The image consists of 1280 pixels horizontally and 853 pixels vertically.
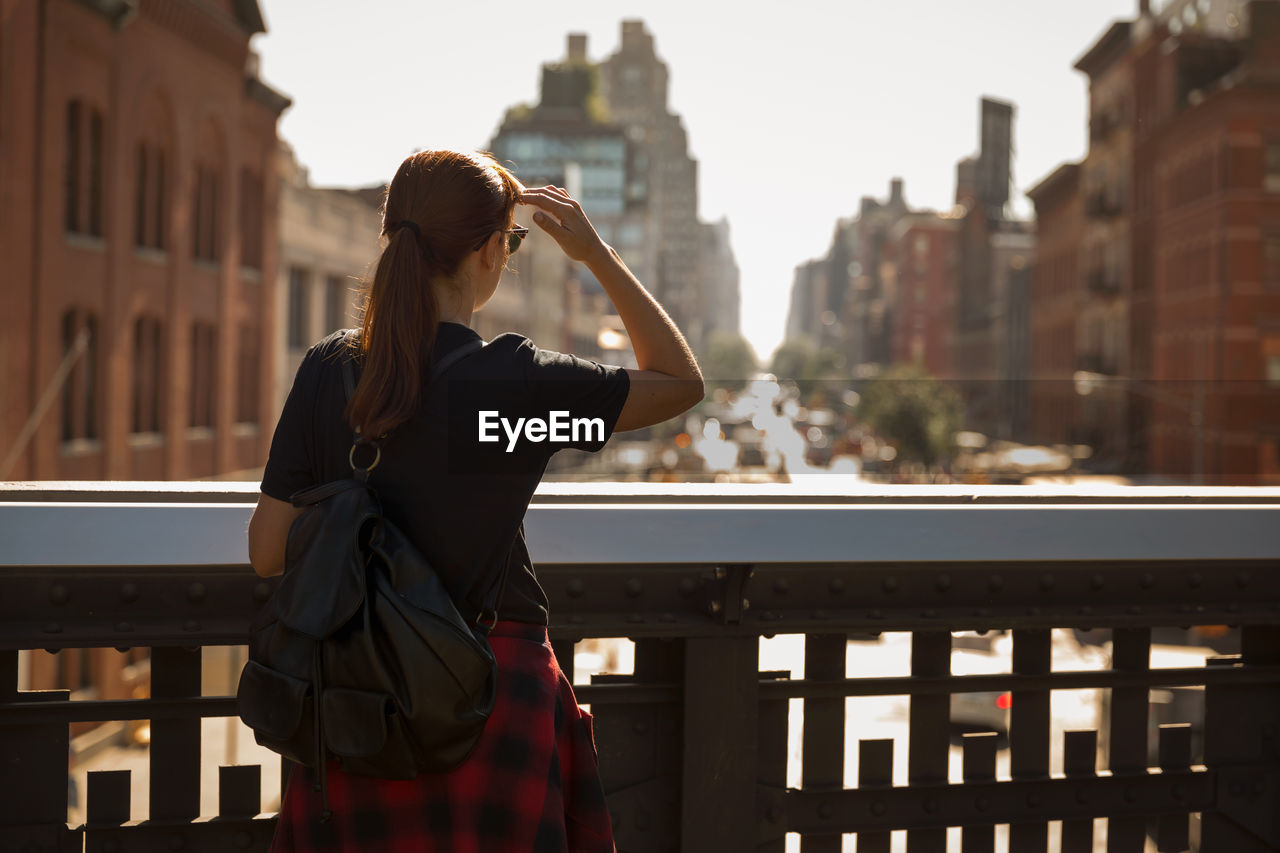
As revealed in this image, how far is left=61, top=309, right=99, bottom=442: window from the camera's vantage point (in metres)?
22.8

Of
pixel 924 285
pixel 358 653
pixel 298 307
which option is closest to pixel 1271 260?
pixel 298 307

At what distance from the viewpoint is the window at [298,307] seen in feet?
122

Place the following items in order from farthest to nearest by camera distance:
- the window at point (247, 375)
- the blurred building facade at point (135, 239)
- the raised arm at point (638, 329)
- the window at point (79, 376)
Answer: the window at point (247, 375), the window at point (79, 376), the blurred building facade at point (135, 239), the raised arm at point (638, 329)

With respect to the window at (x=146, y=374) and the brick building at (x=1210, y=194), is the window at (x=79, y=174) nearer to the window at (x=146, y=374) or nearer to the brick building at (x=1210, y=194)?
the window at (x=146, y=374)

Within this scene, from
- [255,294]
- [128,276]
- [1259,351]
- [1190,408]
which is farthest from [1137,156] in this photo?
[1190,408]

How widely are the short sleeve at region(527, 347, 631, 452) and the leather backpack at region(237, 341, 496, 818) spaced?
0.33m

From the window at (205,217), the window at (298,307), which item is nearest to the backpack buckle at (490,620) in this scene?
the window at (205,217)

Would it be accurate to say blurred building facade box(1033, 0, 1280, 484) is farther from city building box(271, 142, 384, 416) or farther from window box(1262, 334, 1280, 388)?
city building box(271, 142, 384, 416)

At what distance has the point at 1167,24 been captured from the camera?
50125 millimetres

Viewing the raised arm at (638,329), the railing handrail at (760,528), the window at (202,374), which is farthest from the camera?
the window at (202,374)

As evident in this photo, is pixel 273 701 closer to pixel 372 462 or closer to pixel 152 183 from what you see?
pixel 372 462

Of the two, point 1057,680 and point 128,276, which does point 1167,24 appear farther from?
point 1057,680

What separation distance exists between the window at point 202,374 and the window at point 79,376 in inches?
203

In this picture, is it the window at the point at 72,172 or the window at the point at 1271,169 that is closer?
the window at the point at 72,172
